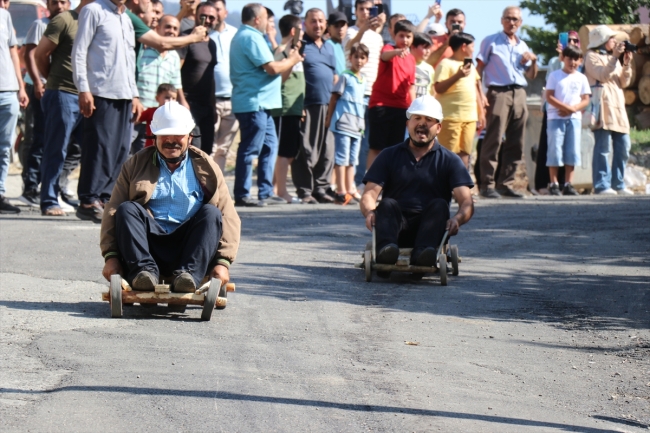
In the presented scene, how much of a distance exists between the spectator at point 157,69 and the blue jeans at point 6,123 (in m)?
1.29

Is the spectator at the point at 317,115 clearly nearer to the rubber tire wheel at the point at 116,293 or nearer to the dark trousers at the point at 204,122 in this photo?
the dark trousers at the point at 204,122

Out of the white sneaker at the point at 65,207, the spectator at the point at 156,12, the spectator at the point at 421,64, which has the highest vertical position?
the spectator at the point at 156,12

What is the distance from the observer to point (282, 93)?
13.9 m

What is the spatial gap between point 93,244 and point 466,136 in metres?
5.60

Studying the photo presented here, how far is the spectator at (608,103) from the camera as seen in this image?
16406 mm

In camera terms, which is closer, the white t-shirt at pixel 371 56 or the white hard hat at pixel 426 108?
the white hard hat at pixel 426 108

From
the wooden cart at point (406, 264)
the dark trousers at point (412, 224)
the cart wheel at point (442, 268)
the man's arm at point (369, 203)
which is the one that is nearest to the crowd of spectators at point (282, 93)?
the man's arm at point (369, 203)

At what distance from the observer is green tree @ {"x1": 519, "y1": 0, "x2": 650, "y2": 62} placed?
2831cm

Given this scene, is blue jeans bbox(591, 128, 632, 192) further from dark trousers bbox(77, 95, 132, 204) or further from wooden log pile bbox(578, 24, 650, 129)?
dark trousers bbox(77, 95, 132, 204)

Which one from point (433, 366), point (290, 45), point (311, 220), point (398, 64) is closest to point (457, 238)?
point (311, 220)

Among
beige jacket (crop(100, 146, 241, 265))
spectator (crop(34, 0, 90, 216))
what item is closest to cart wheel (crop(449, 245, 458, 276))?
beige jacket (crop(100, 146, 241, 265))

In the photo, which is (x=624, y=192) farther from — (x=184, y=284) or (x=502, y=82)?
(x=184, y=284)

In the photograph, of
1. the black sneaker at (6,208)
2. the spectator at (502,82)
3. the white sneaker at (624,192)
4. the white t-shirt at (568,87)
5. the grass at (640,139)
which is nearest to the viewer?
the black sneaker at (6,208)

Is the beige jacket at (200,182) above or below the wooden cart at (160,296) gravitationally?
above
